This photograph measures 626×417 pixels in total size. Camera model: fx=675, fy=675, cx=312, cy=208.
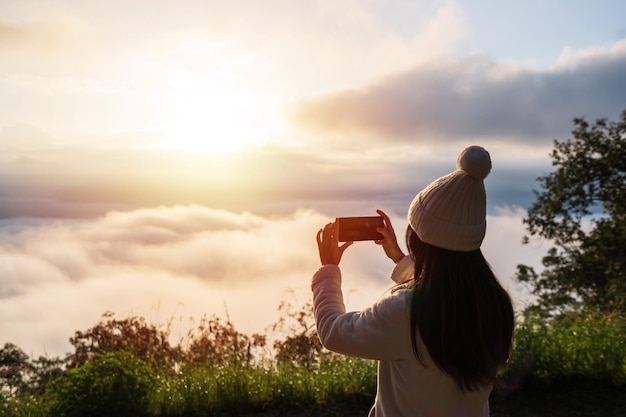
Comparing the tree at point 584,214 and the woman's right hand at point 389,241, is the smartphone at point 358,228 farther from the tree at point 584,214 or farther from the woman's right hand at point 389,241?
the tree at point 584,214

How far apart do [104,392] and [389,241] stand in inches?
149

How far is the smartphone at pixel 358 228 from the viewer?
8.89ft

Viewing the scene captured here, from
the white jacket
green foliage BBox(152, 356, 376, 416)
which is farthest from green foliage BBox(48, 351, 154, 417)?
the white jacket

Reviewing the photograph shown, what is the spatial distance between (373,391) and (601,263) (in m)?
5.78

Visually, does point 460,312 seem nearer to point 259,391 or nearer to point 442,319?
point 442,319

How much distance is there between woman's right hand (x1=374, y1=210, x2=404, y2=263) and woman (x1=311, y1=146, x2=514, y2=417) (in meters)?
0.40

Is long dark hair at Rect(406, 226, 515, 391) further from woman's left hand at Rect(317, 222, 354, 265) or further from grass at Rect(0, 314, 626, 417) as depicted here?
grass at Rect(0, 314, 626, 417)

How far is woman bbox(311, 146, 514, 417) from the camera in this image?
2.24 m

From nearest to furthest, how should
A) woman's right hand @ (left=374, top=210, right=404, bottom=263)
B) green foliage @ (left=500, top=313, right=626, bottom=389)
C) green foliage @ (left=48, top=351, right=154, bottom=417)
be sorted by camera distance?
woman's right hand @ (left=374, top=210, right=404, bottom=263) < green foliage @ (left=48, top=351, right=154, bottom=417) < green foliage @ (left=500, top=313, right=626, bottom=389)

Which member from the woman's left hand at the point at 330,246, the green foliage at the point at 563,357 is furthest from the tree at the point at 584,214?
the woman's left hand at the point at 330,246

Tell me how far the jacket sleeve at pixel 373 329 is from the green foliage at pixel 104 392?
379 centimetres

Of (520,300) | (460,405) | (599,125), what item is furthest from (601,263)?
(460,405)

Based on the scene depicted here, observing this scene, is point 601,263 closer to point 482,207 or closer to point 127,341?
point 127,341

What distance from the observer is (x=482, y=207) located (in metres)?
2.36
